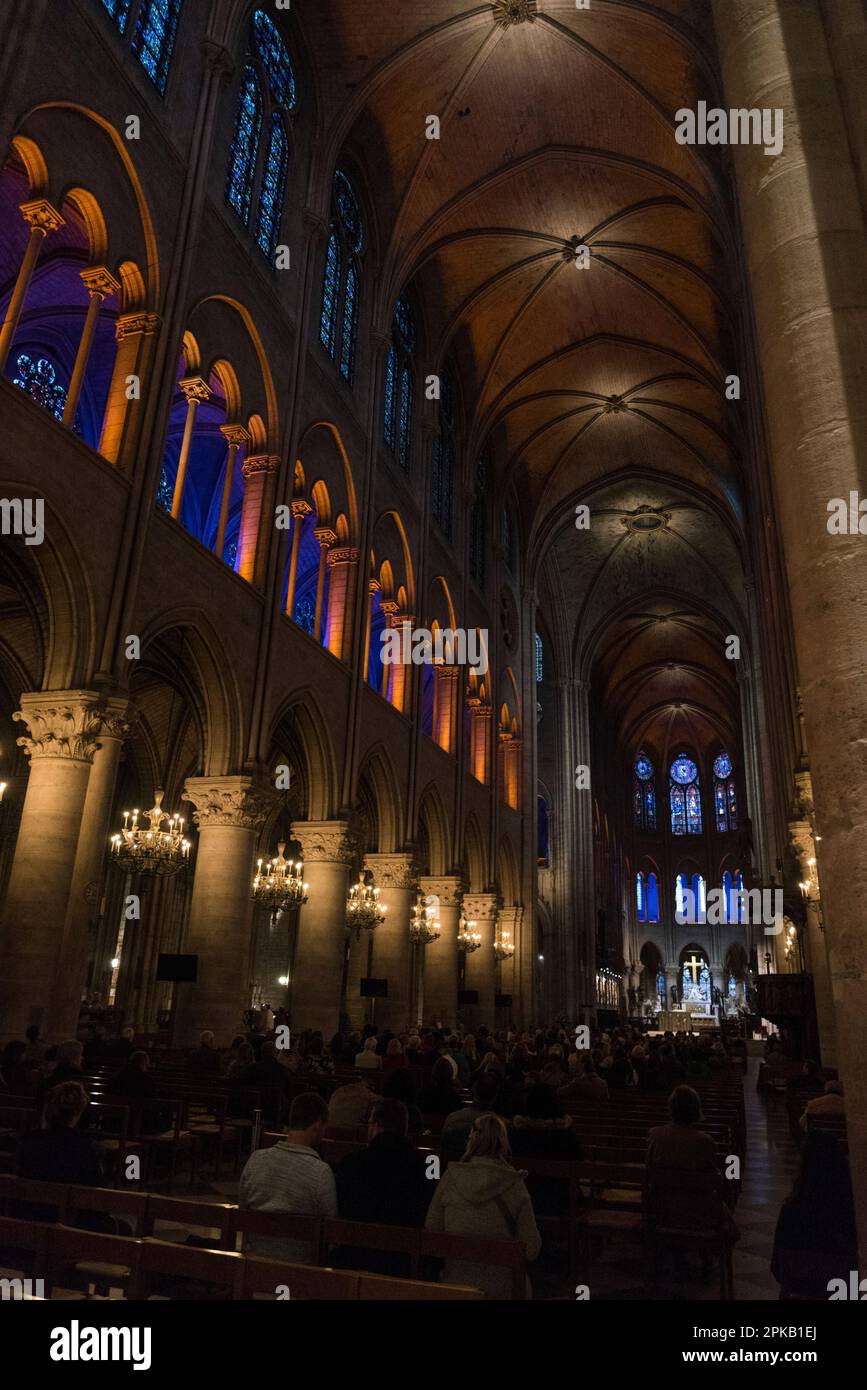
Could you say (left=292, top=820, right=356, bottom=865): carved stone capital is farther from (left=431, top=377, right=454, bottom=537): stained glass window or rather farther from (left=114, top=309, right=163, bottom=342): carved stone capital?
(left=431, top=377, right=454, bottom=537): stained glass window

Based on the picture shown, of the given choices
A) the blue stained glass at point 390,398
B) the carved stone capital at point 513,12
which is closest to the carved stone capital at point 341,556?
the blue stained glass at point 390,398

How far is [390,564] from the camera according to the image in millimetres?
21938

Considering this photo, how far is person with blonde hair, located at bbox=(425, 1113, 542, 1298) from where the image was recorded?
3.83 metres

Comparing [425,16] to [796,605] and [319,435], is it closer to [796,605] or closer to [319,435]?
[319,435]

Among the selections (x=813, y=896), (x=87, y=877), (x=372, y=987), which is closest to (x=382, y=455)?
(x=372, y=987)

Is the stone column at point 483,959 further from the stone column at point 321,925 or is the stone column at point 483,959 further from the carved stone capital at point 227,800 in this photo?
the carved stone capital at point 227,800

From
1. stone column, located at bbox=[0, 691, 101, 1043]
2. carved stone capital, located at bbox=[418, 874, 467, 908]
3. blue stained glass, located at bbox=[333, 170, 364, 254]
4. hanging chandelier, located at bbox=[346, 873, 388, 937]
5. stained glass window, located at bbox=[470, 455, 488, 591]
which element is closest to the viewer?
stone column, located at bbox=[0, 691, 101, 1043]

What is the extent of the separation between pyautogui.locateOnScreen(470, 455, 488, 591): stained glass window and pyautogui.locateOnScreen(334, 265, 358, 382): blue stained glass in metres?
8.64

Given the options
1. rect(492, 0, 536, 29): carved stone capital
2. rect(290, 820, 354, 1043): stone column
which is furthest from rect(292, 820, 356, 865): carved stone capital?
rect(492, 0, 536, 29): carved stone capital

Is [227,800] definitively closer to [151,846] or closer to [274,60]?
[151,846]

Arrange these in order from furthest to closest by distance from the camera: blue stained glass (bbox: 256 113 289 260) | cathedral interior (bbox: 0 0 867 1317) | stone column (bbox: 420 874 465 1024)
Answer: stone column (bbox: 420 874 465 1024), blue stained glass (bbox: 256 113 289 260), cathedral interior (bbox: 0 0 867 1317)

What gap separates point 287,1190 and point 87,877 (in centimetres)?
744

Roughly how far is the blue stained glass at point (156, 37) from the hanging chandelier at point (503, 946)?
2159 centimetres

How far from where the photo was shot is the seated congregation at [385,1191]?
333cm
